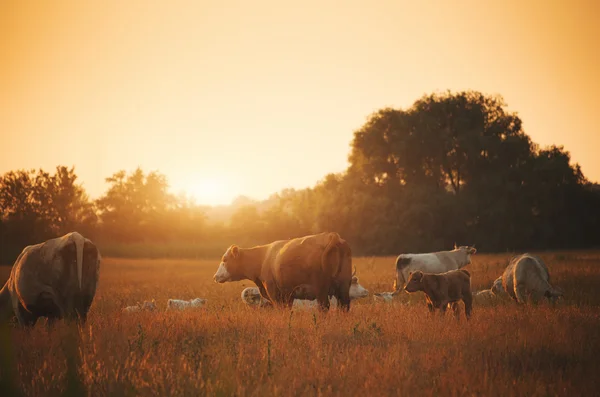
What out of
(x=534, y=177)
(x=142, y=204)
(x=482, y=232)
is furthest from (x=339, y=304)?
(x=142, y=204)

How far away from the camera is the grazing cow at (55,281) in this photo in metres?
8.96

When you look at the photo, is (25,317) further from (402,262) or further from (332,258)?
(402,262)

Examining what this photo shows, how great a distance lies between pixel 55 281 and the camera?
896 centimetres

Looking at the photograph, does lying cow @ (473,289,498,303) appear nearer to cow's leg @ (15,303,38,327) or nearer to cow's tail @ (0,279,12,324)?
cow's leg @ (15,303,38,327)

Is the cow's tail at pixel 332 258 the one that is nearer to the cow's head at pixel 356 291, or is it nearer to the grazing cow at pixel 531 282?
the cow's head at pixel 356 291

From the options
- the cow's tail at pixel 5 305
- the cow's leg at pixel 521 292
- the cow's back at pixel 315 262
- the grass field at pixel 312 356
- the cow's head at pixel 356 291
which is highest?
the cow's back at pixel 315 262

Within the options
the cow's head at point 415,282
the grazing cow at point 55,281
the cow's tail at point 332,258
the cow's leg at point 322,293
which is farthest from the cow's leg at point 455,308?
the grazing cow at point 55,281

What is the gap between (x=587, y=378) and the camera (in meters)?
5.65

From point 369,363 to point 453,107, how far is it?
4693cm

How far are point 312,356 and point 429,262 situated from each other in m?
14.0

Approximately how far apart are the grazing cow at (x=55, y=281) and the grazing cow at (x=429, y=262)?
40.1 ft

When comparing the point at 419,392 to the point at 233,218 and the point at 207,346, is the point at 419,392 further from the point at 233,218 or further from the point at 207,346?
the point at 233,218

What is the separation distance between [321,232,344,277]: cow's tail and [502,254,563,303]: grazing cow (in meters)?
5.32

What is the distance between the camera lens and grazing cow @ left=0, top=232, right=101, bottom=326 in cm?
896
